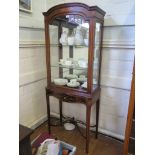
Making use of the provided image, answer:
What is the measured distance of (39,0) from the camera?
6.54ft

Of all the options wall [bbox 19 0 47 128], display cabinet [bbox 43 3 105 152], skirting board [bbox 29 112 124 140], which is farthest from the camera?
skirting board [bbox 29 112 124 140]

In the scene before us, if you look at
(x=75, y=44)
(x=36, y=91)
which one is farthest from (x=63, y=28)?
(x=36, y=91)

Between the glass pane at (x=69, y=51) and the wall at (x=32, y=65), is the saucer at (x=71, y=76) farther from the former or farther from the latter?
the wall at (x=32, y=65)

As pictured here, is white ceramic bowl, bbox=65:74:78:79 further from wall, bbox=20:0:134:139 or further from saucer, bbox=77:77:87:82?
wall, bbox=20:0:134:139

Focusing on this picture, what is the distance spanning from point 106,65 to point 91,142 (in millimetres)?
1013

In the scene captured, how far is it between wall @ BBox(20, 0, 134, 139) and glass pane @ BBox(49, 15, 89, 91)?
28 centimetres

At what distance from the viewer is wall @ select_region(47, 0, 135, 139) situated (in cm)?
167

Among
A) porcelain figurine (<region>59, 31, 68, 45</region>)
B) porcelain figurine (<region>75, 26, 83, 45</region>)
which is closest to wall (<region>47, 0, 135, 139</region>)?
porcelain figurine (<region>75, 26, 83, 45</region>)

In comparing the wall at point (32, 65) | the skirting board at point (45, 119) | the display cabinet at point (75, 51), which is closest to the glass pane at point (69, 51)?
the display cabinet at point (75, 51)


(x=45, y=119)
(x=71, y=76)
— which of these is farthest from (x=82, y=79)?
(x=45, y=119)

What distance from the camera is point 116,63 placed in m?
1.82

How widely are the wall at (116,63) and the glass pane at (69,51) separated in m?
0.30
